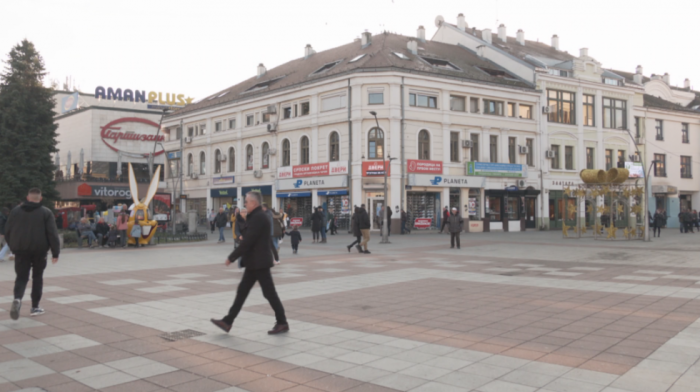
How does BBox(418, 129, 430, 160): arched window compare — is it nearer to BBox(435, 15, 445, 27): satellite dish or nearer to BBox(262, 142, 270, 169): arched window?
BBox(262, 142, 270, 169): arched window

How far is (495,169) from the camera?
40.0 metres

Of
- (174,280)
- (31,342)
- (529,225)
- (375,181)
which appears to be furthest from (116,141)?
(31,342)

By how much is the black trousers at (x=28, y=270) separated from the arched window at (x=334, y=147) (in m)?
30.1

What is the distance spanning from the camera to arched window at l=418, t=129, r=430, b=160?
37344 mm

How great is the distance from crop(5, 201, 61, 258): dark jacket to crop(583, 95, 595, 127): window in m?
43.9

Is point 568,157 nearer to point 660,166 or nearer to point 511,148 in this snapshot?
point 511,148

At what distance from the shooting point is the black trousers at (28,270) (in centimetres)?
798

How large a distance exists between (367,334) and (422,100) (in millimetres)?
31974

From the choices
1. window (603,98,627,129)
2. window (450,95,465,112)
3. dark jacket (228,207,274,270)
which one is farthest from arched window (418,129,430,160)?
dark jacket (228,207,274,270)

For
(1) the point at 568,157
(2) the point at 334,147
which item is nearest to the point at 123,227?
(2) the point at 334,147

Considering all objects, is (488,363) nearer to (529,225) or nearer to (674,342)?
(674,342)

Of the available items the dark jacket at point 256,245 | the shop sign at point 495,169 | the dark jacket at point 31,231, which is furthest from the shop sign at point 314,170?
the dark jacket at point 256,245

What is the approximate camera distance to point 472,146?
130 feet

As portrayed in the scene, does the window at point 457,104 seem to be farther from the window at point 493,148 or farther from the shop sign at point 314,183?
the shop sign at point 314,183
